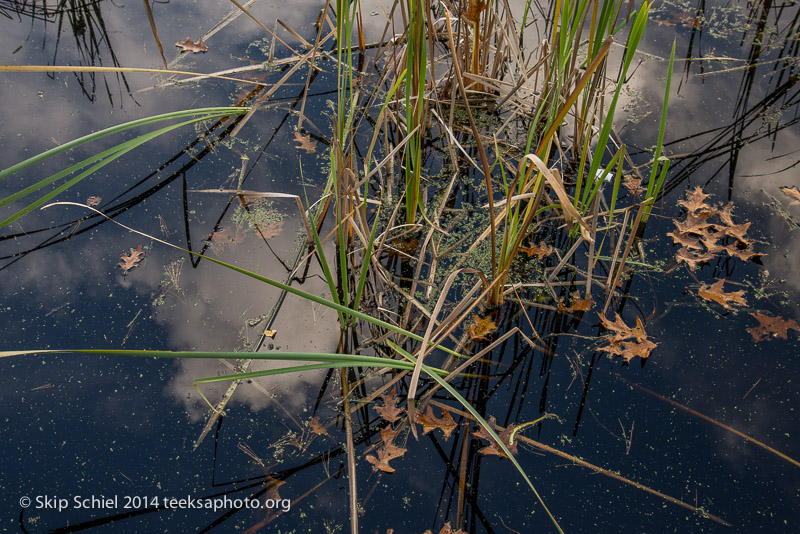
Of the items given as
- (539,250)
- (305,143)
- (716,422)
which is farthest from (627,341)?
(305,143)

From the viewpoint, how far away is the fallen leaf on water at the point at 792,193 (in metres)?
2.00

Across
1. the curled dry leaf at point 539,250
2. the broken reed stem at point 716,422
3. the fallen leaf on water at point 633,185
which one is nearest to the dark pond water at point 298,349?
the broken reed stem at point 716,422

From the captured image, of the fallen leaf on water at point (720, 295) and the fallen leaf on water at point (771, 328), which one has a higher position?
the fallen leaf on water at point (720, 295)

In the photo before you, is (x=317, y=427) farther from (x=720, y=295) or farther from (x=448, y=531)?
(x=720, y=295)

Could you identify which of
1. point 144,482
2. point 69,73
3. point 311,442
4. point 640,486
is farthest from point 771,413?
point 69,73

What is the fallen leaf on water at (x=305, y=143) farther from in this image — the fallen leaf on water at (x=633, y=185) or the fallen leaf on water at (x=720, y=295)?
the fallen leaf on water at (x=720, y=295)

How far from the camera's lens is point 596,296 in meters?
1.78

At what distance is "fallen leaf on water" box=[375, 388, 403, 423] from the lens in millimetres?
1474

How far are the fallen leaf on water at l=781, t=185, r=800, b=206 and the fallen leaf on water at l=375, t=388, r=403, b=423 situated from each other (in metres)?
1.68

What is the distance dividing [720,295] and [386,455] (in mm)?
1202

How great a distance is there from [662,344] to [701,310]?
214mm

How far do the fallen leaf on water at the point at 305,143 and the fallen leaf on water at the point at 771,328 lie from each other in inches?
67.6

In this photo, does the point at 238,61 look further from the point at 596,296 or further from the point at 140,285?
the point at 596,296

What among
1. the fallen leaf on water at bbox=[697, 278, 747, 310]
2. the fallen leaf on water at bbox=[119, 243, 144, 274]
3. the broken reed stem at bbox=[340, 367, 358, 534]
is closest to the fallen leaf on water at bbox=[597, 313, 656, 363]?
the fallen leaf on water at bbox=[697, 278, 747, 310]
